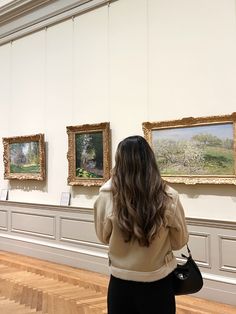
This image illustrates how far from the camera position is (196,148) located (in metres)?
5.13

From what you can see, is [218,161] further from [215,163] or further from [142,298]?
[142,298]

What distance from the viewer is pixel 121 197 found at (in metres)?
2.06

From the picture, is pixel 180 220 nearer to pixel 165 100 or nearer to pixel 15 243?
pixel 165 100

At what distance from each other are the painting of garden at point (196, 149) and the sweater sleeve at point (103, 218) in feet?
9.87

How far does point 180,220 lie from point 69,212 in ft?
16.1

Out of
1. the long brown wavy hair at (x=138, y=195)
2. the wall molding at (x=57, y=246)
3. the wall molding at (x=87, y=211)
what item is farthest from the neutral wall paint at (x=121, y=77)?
the long brown wavy hair at (x=138, y=195)

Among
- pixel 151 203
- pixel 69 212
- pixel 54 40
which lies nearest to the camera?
pixel 151 203

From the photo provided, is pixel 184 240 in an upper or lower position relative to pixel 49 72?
lower

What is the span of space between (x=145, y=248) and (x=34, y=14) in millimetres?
7017

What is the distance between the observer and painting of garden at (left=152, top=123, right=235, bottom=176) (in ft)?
15.9

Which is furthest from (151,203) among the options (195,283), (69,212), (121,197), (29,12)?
(29,12)

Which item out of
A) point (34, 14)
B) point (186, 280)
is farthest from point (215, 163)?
point (34, 14)

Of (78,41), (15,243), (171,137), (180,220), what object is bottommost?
(15,243)

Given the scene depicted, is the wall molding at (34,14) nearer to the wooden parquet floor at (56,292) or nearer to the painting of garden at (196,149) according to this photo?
the painting of garden at (196,149)
